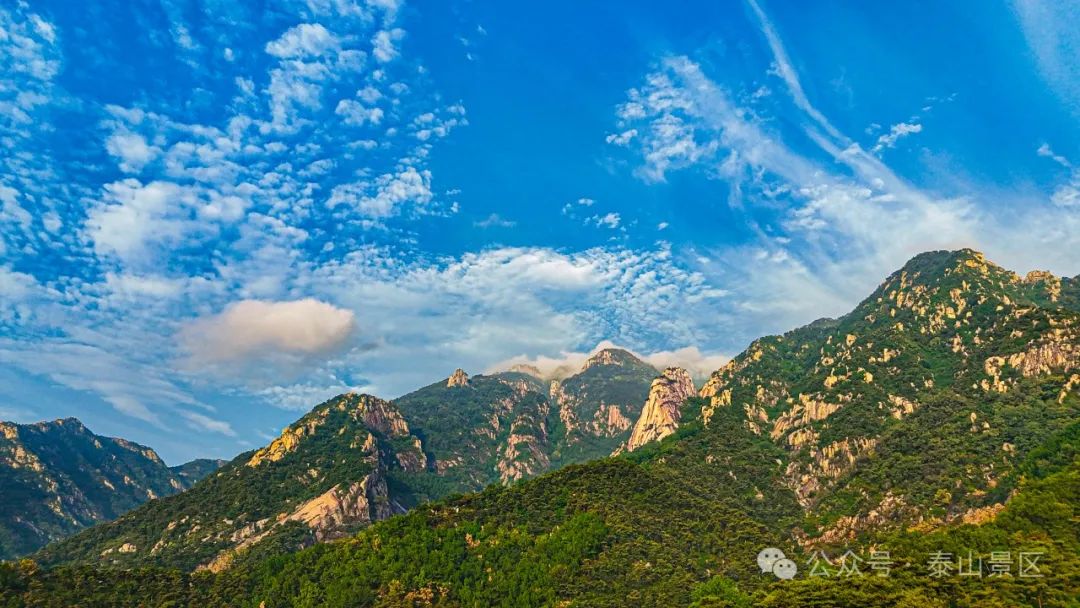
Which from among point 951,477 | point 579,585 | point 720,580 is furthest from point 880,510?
point 579,585

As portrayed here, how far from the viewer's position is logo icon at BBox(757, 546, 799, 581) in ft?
521

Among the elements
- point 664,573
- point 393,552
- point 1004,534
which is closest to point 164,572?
point 393,552

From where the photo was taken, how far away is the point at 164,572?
631ft

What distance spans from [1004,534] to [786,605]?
6000cm

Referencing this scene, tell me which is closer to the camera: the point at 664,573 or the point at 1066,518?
the point at 1066,518

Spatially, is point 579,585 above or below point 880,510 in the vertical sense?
below

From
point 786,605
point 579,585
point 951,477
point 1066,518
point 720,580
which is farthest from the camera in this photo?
point 951,477

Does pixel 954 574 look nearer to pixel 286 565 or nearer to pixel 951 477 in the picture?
pixel 951 477

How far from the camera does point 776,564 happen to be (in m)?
166

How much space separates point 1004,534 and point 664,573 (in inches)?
3060

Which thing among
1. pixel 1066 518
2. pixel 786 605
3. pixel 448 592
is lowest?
pixel 448 592

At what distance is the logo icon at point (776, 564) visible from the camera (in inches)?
6250

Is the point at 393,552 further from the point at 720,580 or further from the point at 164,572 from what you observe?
the point at 720,580

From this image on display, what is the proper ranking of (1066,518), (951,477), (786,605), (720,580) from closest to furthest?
(786,605) → (1066,518) → (720,580) → (951,477)
